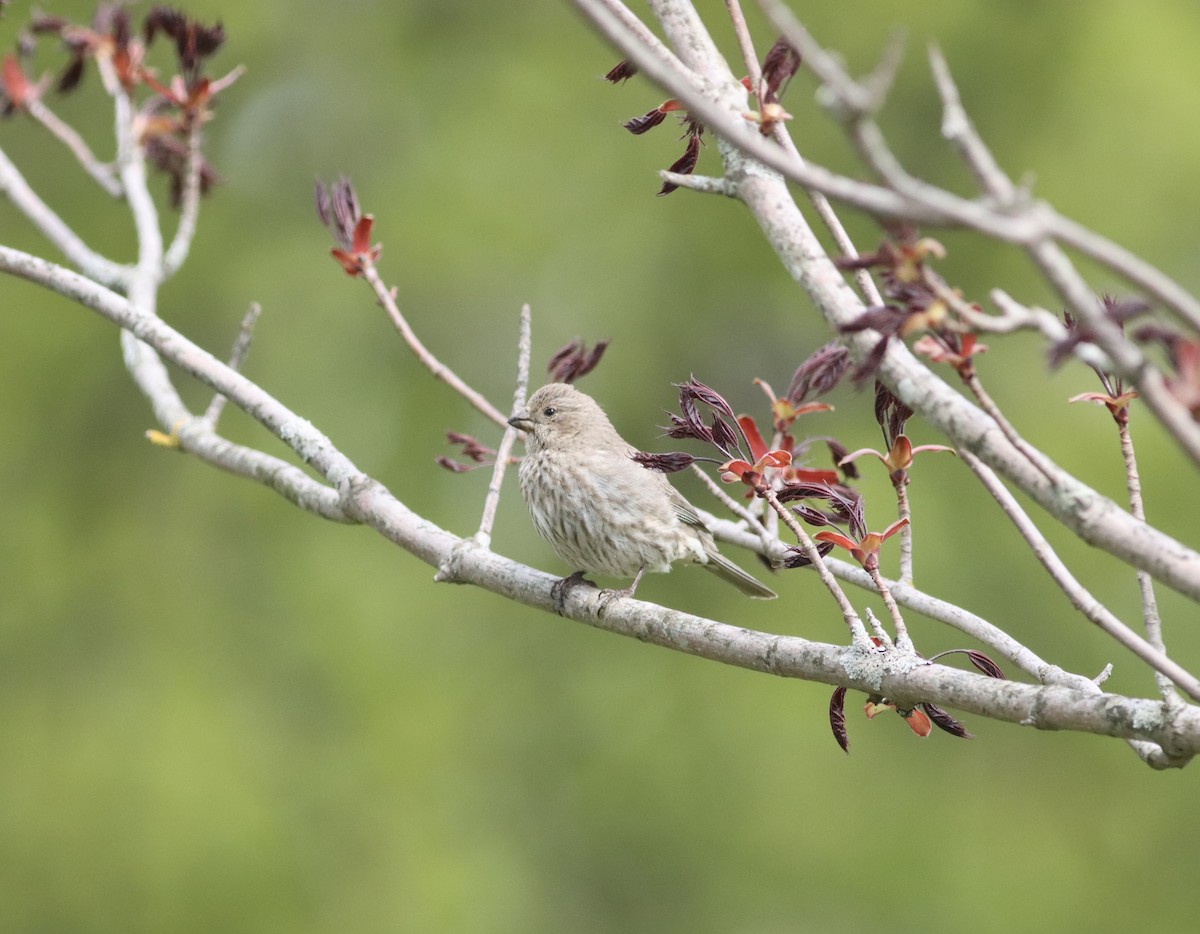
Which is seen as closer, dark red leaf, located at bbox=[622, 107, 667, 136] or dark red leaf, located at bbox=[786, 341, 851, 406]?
dark red leaf, located at bbox=[786, 341, 851, 406]

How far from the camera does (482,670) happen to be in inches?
354

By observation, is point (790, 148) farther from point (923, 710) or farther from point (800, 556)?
point (923, 710)

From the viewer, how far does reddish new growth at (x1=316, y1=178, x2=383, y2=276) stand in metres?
3.82

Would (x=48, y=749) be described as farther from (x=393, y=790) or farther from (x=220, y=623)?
(x=393, y=790)

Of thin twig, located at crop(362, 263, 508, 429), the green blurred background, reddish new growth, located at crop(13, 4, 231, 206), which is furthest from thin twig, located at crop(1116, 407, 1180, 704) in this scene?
the green blurred background

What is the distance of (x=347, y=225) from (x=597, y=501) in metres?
1.84

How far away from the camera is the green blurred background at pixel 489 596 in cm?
796

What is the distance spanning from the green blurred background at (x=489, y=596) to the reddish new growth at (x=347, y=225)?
434 cm

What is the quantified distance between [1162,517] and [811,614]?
6.65 ft

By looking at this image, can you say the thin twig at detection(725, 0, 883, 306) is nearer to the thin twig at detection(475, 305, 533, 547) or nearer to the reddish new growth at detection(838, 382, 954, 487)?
the reddish new growth at detection(838, 382, 954, 487)

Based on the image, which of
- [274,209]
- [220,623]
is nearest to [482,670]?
[220,623]

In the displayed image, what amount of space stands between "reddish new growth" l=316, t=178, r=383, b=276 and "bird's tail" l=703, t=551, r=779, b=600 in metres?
2.37

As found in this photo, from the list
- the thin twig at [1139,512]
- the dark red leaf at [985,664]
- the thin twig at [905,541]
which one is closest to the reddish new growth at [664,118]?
the thin twig at [905,541]

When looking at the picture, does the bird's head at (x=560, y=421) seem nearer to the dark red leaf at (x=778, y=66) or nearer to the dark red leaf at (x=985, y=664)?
the dark red leaf at (x=985, y=664)
